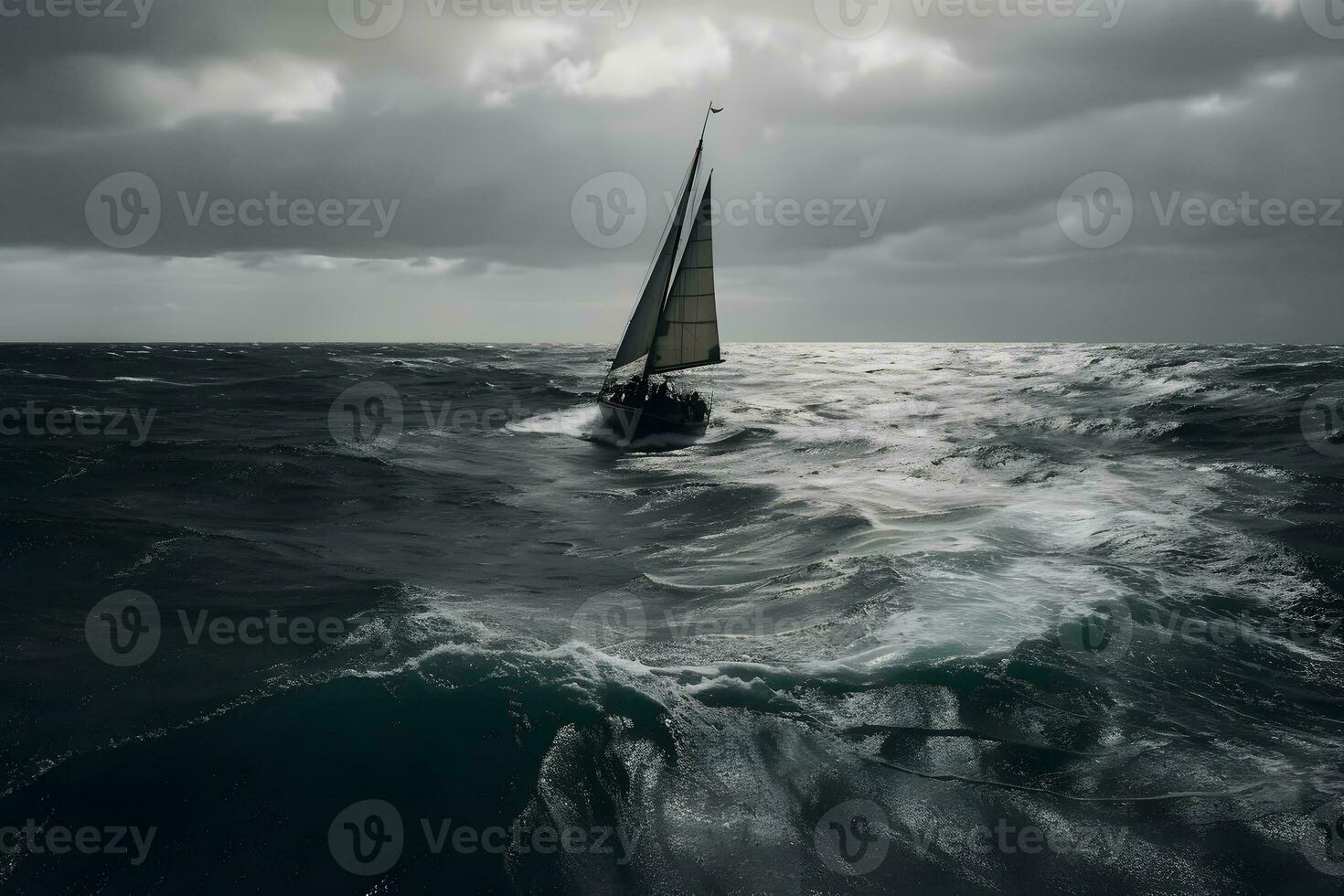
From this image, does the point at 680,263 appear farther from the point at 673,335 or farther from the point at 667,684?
the point at 667,684

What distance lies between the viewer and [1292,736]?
9586 millimetres

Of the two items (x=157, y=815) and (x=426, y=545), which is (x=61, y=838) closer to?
(x=157, y=815)

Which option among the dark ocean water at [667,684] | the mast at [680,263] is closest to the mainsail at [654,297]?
the mast at [680,263]

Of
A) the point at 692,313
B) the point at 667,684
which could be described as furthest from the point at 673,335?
the point at 667,684

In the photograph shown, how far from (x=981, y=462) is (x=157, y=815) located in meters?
28.0

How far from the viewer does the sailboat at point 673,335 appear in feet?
122

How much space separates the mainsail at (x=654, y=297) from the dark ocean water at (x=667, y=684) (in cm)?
1655

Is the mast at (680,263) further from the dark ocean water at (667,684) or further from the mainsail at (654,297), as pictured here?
the dark ocean water at (667,684)

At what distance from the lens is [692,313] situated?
38.4 m

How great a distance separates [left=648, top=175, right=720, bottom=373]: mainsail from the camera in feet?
122

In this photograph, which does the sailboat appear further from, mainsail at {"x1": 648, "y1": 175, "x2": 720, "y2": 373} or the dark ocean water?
the dark ocean water

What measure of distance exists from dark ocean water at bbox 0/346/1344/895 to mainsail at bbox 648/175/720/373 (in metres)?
15.7

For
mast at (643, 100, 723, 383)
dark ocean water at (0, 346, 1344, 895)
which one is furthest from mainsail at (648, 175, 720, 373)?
dark ocean water at (0, 346, 1344, 895)


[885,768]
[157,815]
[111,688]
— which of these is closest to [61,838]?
[157,815]
